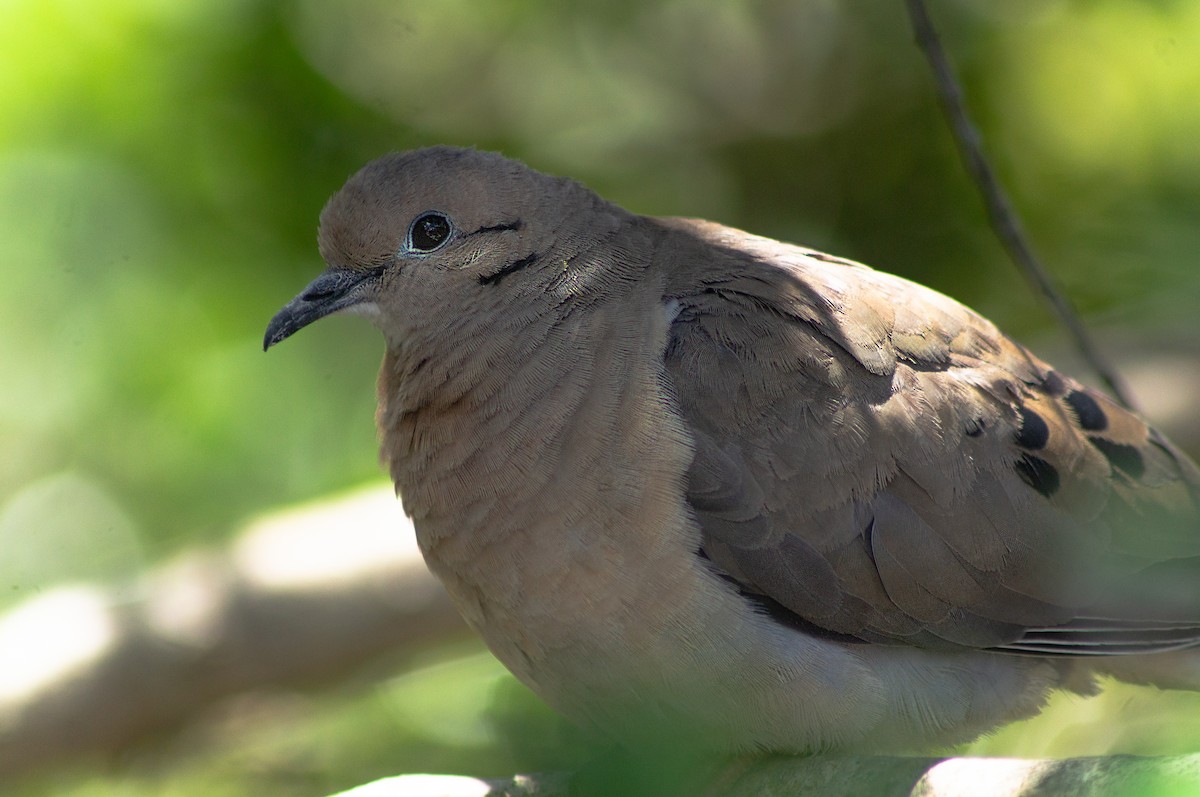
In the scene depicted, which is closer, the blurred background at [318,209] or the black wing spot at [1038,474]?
the black wing spot at [1038,474]

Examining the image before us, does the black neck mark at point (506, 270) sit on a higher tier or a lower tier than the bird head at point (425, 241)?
lower

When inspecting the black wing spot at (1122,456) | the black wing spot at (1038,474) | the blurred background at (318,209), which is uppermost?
the blurred background at (318,209)

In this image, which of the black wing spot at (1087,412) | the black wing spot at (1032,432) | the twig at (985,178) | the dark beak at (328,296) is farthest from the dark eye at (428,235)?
the black wing spot at (1087,412)

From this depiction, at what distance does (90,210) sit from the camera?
15.3 feet

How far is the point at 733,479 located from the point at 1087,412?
1.13 m

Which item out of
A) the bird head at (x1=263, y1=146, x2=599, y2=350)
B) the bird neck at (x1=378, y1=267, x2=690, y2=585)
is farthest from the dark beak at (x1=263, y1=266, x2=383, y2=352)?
the bird neck at (x1=378, y1=267, x2=690, y2=585)

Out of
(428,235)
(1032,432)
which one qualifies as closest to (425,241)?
(428,235)

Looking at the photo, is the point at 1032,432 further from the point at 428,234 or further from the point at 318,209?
the point at 318,209

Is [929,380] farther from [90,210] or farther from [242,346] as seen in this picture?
[90,210]

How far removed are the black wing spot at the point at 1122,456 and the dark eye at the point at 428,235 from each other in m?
1.79

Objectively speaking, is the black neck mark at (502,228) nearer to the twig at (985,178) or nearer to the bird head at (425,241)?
the bird head at (425,241)

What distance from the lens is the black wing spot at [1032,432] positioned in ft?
9.93

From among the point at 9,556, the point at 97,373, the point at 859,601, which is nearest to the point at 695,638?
the point at 859,601

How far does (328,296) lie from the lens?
3.16 meters
